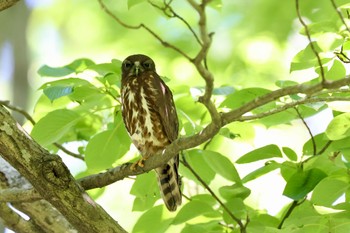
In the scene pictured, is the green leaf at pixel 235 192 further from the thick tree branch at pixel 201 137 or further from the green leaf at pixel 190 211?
the thick tree branch at pixel 201 137

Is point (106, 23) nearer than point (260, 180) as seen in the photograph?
No

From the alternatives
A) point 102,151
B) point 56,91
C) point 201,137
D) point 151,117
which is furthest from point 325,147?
point 56,91

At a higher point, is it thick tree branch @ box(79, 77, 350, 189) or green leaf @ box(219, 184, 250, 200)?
thick tree branch @ box(79, 77, 350, 189)

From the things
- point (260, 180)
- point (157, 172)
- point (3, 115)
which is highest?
point (3, 115)

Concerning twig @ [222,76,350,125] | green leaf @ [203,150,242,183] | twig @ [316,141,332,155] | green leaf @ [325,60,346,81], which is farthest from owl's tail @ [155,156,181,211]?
twig @ [222,76,350,125]

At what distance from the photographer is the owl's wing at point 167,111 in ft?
17.1

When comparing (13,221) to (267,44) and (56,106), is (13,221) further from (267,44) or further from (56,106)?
(267,44)

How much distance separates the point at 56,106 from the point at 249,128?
1.45 m

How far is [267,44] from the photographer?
30.3 feet

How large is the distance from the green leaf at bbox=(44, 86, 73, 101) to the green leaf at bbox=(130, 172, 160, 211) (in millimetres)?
813

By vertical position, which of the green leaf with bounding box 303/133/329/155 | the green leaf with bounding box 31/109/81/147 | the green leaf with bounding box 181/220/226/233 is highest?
the green leaf with bounding box 31/109/81/147

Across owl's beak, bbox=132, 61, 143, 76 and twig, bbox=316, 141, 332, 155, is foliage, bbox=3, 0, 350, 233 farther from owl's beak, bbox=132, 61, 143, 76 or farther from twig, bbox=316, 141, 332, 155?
owl's beak, bbox=132, 61, 143, 76

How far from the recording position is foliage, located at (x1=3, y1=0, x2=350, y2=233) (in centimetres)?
412

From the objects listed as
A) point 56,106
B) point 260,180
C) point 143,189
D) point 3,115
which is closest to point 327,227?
point 143,189
